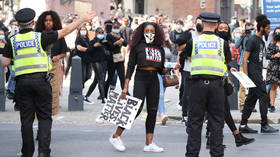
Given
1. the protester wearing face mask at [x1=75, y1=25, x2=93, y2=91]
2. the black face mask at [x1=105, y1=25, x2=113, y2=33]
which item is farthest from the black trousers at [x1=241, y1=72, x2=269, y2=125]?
the black face mask at [x1=105, y1=25, x2=113, y2=33]

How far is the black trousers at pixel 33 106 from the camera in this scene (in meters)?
7.56

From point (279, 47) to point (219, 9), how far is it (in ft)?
151

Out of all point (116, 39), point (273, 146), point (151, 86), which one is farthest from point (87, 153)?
point (116, 39)

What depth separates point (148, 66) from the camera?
332 inches

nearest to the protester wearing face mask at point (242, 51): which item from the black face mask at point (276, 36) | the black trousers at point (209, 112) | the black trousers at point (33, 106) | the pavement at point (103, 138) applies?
the pavement at point (103, 138)

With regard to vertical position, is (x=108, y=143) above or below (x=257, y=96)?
below

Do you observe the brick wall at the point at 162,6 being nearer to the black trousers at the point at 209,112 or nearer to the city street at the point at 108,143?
the city street at the point at 108,143

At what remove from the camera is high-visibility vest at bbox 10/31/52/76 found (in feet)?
24.7

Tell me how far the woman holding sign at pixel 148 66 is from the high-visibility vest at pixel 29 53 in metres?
1.41

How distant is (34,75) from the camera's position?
756 cm

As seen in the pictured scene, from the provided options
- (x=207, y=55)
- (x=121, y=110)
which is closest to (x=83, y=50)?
(x=121, y=110)

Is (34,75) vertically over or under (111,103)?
over

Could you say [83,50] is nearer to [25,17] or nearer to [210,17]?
[25,17]

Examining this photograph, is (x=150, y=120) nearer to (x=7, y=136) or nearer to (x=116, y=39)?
(x=7, y=136)
